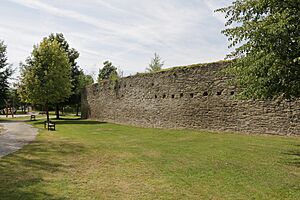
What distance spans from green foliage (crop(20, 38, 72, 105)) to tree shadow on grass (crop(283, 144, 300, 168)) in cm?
2414

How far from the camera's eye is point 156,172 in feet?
22.9

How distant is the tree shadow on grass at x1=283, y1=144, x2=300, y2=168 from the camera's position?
7625mm

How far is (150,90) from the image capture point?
20.1 m

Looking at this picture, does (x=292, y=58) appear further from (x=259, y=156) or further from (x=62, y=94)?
(x=62, y=94)

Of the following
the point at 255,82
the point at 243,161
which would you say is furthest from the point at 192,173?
the point at 255,82

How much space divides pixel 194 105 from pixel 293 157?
835 cm

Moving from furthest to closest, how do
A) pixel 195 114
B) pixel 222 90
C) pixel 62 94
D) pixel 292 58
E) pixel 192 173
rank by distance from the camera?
pixel 62 94
pixel 195 114
pixel 222 90
pixel 292 58
pixel 192 173

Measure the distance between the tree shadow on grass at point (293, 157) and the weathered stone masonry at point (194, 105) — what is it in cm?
283

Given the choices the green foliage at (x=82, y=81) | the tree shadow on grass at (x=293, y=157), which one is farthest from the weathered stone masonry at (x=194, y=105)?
the green foliage at (x=82, y=81)

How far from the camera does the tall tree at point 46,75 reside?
28.2m

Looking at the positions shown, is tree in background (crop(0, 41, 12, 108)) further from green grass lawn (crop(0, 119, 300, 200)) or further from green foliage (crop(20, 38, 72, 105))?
green grass lawn (crop(0, 119, 300, 200))

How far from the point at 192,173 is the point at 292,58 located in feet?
12.9

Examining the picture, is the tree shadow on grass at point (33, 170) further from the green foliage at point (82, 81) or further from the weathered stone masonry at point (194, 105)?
the green foliage at point (82, 81)

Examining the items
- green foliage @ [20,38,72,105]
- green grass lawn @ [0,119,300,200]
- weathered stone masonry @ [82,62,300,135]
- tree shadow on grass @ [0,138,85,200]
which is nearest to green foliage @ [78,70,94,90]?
green foliage @ [20,38,72,105]
